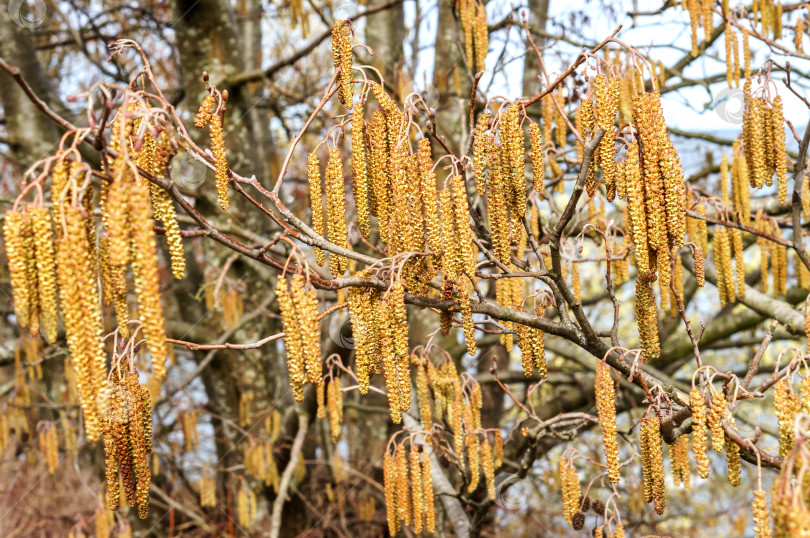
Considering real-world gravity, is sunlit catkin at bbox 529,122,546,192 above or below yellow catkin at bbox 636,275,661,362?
above

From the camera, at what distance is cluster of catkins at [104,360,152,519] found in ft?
5.88

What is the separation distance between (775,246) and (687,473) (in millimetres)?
1567

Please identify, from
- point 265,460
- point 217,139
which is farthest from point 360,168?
point 265,460

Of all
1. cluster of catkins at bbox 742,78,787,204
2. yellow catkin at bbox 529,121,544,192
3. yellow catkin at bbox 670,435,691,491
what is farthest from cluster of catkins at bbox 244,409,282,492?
cluster of catkins at bbox 742,78,787,204

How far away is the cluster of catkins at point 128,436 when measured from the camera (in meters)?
1.79

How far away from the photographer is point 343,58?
1970 mm

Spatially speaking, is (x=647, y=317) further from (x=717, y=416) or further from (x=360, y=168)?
(x=360, y=168)

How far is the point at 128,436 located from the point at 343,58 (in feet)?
3.57

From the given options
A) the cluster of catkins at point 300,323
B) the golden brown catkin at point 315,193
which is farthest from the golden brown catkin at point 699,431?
the golden brown catkin at point 315,193

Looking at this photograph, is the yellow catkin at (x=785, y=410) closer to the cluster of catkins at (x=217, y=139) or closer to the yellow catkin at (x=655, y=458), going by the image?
the yellow catkin at (x=655, y=458)

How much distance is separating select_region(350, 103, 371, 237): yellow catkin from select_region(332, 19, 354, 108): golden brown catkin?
0.22ft

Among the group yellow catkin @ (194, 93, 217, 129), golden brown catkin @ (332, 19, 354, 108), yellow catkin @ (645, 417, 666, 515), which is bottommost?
yellow catkin @ (645, 417, 666, 515)

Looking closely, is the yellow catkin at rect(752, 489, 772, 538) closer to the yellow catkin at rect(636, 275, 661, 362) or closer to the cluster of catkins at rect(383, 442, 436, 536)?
the yellow catkin at rect(636, 275, 661, 362)

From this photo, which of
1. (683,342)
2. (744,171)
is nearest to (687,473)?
(744,171)
